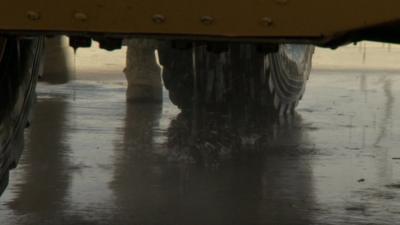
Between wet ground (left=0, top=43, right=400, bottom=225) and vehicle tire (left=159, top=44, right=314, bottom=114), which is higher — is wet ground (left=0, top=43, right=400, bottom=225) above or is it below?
below

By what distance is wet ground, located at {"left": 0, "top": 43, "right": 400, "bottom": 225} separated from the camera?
686 centimetres

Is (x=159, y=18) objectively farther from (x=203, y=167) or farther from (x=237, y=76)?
(x=237, y=76)

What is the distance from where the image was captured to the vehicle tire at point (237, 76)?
11.1 metres

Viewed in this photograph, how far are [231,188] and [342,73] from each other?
40.8 feet

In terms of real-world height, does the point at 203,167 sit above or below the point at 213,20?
below

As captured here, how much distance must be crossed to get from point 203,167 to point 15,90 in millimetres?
3825

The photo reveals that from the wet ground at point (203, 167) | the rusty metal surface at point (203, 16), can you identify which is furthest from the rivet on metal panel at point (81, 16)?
the wet ground at point (203, 167)

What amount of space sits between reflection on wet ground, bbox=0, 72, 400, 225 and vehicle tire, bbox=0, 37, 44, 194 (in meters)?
1.35

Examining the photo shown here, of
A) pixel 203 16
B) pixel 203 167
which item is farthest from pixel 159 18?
pixel 203 167

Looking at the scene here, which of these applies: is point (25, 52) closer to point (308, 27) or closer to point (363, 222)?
point (308, 27)

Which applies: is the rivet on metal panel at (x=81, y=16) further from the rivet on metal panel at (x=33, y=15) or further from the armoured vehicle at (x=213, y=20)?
the rivet on metal panel at (x=33, y=15)

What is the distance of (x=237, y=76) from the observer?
11125mm

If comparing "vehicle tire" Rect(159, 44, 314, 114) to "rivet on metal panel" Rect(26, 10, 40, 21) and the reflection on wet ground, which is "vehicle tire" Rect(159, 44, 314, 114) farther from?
"rivet on metal panel" Rect(26, 10, 40, 21)

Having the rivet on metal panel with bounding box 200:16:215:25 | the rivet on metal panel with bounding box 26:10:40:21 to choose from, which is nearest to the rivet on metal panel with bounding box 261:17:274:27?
the rivet on metal panel with bounding box 200:16:215:25
